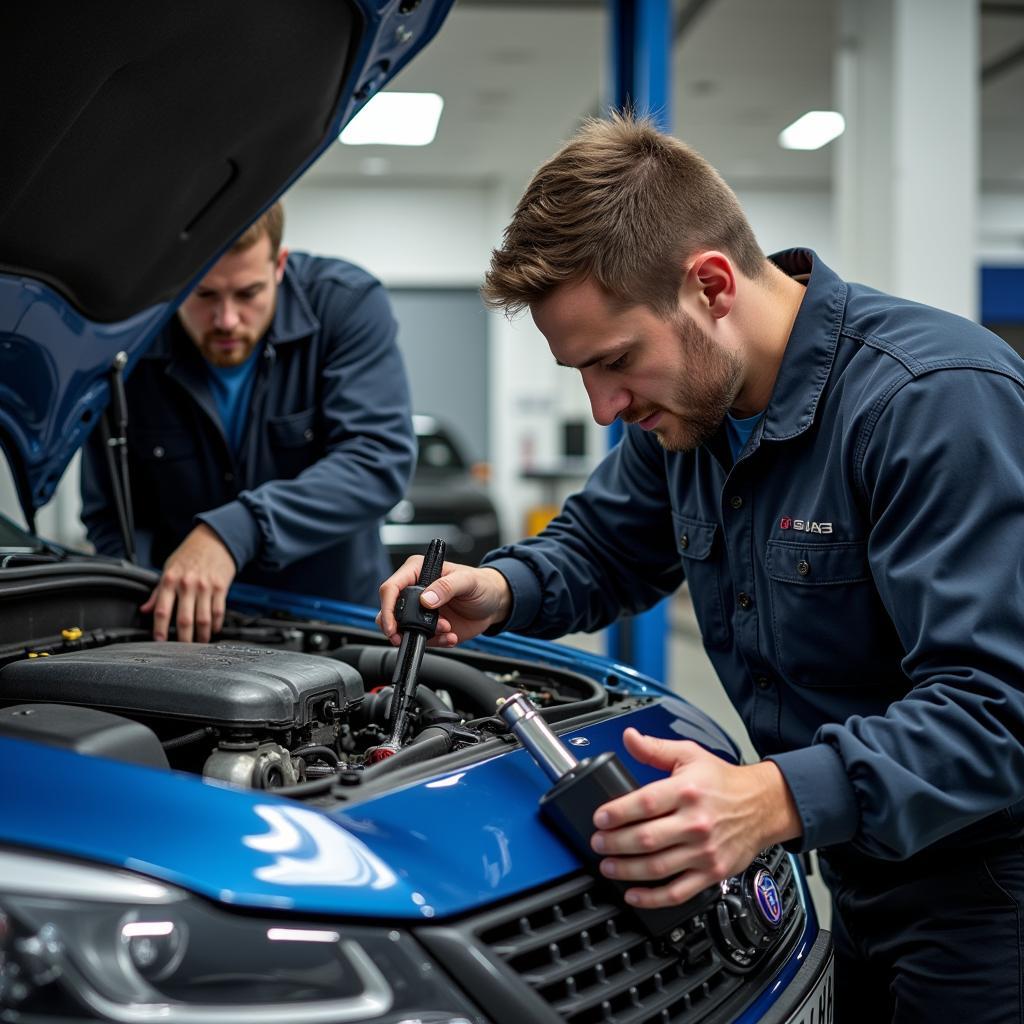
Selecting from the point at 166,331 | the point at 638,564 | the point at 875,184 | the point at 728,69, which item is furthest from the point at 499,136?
the point at 638,564

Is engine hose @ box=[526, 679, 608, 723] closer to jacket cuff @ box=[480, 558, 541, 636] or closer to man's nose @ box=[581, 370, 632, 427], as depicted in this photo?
jacket cuff @ box=[480, 558, 541, 636]

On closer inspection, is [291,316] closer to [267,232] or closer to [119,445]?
[267,232]

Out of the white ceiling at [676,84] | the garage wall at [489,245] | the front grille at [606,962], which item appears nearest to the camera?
the front grille at [606,962]

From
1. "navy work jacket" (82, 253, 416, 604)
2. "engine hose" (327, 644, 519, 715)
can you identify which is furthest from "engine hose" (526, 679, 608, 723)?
"navy work jacket" (82, 253, 416, 604)

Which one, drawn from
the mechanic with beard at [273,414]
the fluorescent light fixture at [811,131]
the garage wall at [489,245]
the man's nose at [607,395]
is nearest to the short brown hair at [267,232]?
the mechanic with beard at [273,414]

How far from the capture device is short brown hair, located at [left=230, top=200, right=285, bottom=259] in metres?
2.10

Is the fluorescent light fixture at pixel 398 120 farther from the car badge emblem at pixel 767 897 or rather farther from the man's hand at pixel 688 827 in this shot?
the man's hand at pixel 688 827

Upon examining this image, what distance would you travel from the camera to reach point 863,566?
128cm

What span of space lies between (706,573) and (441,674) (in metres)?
0.41

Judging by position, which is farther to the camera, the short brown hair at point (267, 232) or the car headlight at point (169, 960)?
the short brown hair at point (267, 232)

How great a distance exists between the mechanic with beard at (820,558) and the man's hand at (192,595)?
0.38 metres

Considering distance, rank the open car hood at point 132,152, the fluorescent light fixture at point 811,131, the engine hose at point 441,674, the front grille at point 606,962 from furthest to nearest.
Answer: the fluorescent light fixture at point 811,131 < the engine hose at point 441,674 < the open car hood at point 132,152 < the front grille at point 606,962

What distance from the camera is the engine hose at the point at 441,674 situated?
158 cm

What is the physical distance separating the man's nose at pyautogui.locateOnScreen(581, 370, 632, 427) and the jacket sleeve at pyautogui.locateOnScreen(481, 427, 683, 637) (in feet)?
1.31
